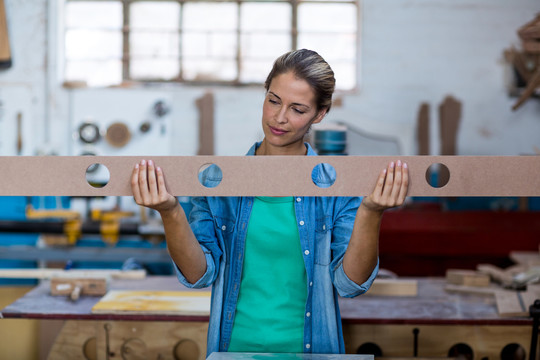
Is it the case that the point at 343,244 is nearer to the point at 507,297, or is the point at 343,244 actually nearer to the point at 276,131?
the point at 276,131

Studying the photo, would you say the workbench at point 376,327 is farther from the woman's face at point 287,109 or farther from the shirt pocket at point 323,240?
the woman's face at point 287,109

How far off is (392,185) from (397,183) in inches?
0.4

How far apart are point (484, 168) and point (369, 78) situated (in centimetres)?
373

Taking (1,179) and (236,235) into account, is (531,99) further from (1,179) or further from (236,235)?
(1,179)

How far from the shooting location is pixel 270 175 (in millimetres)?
1333

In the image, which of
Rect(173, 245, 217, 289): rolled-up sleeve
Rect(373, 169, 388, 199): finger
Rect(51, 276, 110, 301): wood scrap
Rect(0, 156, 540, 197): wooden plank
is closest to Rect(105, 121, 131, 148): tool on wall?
Rect(51, 276, 110, 301): wood scrap

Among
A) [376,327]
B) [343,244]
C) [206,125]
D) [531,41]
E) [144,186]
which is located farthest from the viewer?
[206,125]

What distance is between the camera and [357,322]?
85.3 inches

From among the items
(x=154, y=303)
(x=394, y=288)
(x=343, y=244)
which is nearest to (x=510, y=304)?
(x=394, y=288)

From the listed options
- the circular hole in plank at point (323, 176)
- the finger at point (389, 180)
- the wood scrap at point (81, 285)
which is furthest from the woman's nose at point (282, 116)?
the wood scrap at point (81, 285)

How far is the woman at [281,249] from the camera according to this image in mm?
1566

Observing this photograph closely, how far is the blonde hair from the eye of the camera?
156 centimetres

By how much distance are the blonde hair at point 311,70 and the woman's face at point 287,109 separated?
0.01 m

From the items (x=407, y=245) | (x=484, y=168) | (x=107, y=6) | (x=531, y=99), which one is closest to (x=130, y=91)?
(x=107, y=6)
